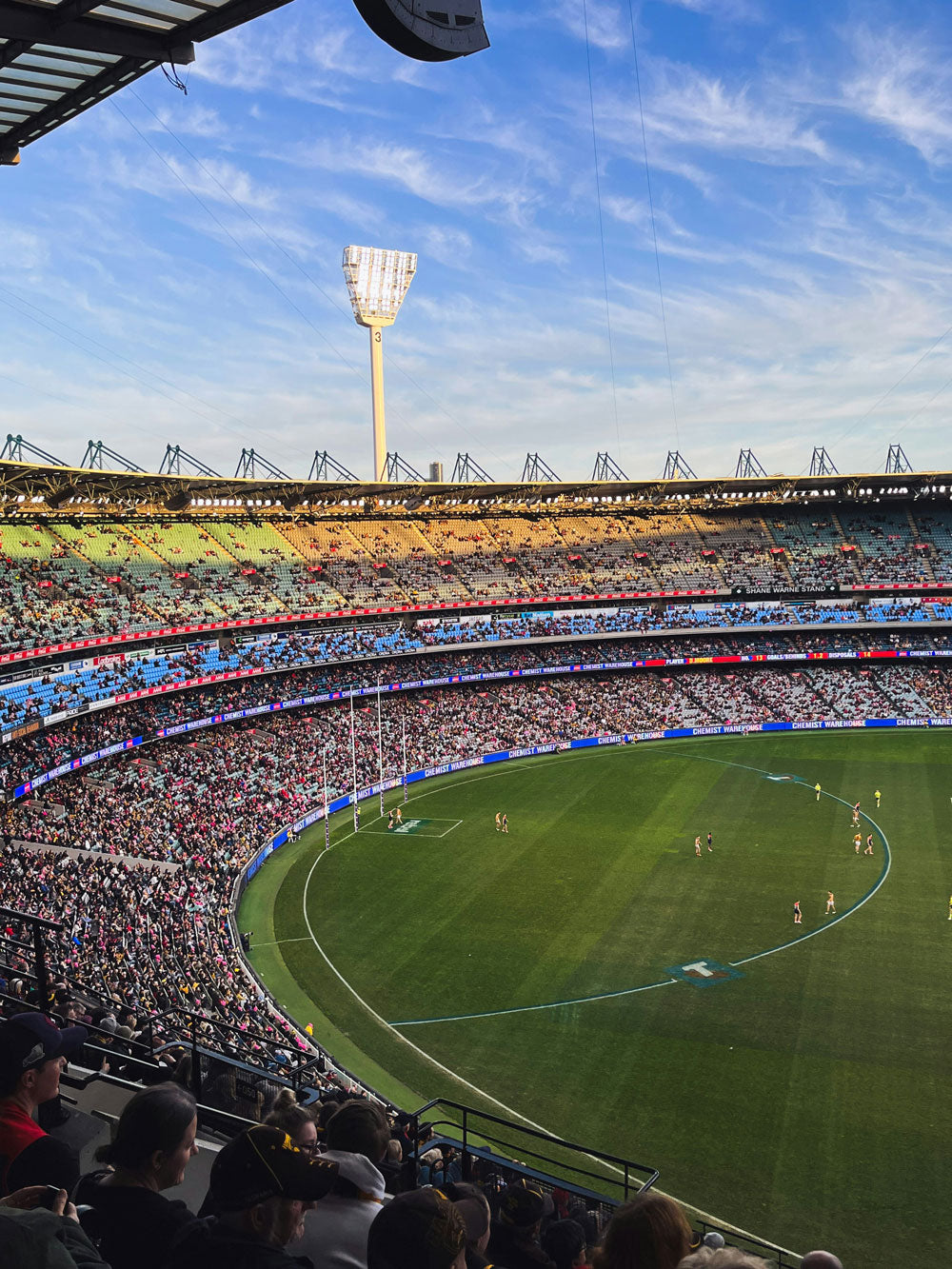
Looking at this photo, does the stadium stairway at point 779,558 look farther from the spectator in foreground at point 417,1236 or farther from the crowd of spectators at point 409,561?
the spectator in foreground at point 417,1236

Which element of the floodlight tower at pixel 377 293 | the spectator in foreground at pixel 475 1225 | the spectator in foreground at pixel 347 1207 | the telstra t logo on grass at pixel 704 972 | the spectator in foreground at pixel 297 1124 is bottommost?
the telstra t logo on grass at pixel 704 972

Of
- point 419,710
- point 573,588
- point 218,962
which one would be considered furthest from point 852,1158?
point 573,588

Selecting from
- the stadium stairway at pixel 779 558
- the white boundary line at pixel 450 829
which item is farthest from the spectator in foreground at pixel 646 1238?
the stadium stairway at pixel 779 558

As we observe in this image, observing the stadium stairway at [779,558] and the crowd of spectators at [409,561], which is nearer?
the crowd of spectators at [409,561]

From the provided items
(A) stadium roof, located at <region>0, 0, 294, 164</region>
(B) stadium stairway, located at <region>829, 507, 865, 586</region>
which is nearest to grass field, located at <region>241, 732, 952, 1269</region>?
(A) stadium roof, located at <region>0, 0, 294, 164</region>

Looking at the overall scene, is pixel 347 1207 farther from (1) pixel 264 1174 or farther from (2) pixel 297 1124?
(2) pixel 297 1124

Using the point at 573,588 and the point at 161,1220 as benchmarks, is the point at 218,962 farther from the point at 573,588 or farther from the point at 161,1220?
the point at 573,588

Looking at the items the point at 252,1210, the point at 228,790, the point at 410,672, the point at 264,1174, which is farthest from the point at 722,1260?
the point at 410,672
